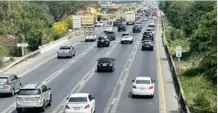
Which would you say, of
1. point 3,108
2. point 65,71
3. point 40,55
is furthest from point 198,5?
point 3,108

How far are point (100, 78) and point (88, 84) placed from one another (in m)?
3.44

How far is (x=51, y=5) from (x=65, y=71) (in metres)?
92.6

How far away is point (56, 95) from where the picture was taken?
3719 cm

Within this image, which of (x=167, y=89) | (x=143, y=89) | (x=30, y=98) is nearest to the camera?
(x=30, y=98)

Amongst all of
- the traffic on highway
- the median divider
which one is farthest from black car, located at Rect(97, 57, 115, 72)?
the median divider

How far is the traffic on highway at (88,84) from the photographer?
1175 inches

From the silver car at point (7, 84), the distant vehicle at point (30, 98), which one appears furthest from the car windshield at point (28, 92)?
the silver car at point (7, 84)

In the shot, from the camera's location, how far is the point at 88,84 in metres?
42.4

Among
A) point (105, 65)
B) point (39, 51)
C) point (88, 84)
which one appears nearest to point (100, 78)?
point (88, 84)

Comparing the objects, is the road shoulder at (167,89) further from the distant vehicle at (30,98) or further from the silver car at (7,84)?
the silver car at (7,84)

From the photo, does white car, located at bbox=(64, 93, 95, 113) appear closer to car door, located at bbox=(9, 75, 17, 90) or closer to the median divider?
car door, located at bbox=(9, 75, 17, 90)

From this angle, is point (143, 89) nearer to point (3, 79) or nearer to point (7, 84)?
point (7, 84)

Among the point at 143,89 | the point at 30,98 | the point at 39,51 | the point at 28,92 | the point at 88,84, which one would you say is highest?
the point at 28,92

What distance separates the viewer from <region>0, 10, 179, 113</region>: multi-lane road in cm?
3331
